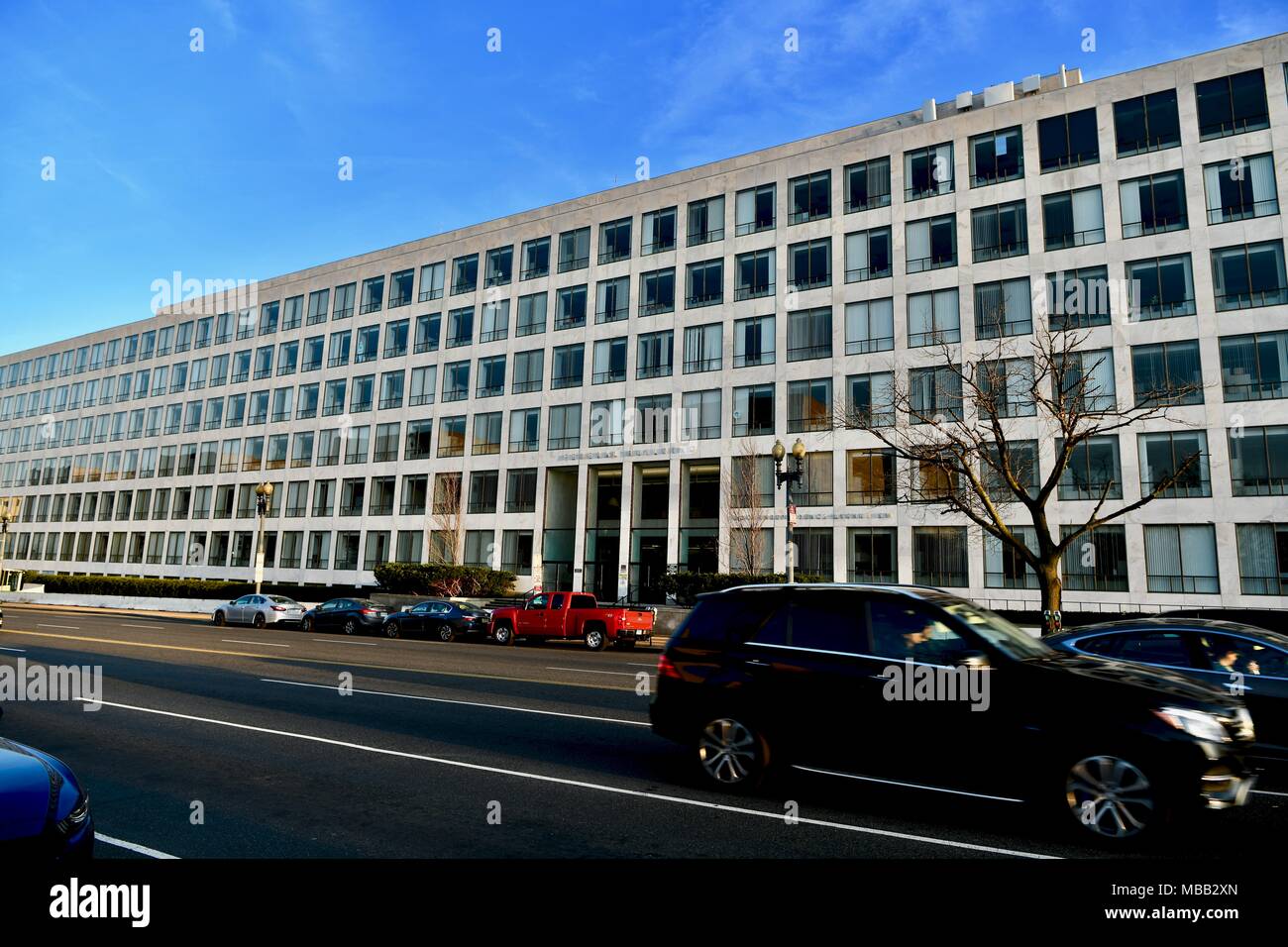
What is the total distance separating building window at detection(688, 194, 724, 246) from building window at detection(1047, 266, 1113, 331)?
16.2 meters

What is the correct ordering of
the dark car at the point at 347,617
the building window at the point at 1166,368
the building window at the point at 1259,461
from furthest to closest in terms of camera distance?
the dark car at the point at 347,617 → the building window at the point at 1166,368 → the building window at the point at 1259,461

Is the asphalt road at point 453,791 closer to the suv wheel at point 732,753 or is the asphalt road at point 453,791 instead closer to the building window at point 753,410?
the suv wheel at point 732,753

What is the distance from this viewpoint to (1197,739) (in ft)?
17.3

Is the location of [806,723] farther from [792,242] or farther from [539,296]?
[539,296]

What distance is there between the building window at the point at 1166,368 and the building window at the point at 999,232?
21.2 ft

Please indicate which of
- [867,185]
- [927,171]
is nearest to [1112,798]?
[927,171]

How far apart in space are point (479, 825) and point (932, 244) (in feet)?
115

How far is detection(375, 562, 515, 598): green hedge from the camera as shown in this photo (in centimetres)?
4116

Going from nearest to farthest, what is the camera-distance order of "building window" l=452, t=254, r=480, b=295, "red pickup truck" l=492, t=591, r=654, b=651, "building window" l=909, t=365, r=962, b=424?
"red pickup truck" l=492, t=591, r=654, b=651 → "building window" l=909, t=365, r=962, b=424 → "building window" l=452, t=254, r=480, b=295

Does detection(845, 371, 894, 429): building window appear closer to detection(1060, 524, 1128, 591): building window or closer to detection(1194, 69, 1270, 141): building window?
detection(1060, 524, 1128, 591): building window

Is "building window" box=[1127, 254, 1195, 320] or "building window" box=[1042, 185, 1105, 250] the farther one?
"building window" box=[1042, 185, 1105, 250]

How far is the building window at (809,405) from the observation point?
3631 centimetres

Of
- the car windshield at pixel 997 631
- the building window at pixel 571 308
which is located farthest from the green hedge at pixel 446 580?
the car windshield at pixel 997 631

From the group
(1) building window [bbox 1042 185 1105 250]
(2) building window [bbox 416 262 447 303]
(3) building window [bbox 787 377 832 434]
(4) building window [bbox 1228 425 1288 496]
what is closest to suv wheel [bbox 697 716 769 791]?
(4) building window [bbox 1228 425 1288 496]
